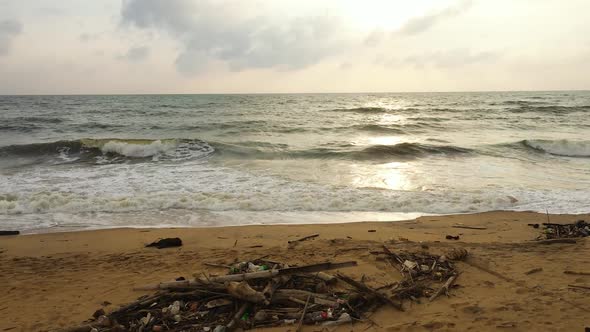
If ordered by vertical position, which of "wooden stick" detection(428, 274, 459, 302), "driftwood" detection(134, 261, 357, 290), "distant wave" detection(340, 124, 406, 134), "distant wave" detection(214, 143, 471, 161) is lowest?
"wooden stick" detection(428, 274, 459, 302)

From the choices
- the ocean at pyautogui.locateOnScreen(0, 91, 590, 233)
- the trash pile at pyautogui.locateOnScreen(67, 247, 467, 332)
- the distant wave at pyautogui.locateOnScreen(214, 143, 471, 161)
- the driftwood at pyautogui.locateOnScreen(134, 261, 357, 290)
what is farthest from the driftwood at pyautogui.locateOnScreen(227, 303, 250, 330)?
the distant wave at pyautogui.locateOnScreen(214, 143, 471, 161)

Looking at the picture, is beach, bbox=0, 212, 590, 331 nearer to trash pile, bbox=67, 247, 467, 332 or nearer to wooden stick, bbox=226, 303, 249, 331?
trash pile, bbox=67, 247, 467, 332

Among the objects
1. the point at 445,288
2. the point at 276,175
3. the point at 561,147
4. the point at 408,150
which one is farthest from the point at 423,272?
the point at 561,147

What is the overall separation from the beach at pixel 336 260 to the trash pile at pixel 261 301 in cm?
19

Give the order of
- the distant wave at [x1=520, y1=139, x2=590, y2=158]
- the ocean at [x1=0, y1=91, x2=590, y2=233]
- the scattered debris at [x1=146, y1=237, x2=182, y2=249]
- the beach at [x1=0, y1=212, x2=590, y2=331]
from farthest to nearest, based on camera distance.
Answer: the distant wave at [x1=520, y1=139, x2=590, y2=158] < the ocean at [x1=0, y1=91, x2=590, y2=233] < the scattered debris at [x1=146, y1=237, x2=182, y2=249] < the beach at [x1=0, y1=212, x2=590, y2=331]

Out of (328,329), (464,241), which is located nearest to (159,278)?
(328,329)

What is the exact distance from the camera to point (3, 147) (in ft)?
57.0

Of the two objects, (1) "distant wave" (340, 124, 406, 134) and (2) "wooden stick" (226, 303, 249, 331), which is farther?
(1) "distant wave" (340, 124, 406, 134)

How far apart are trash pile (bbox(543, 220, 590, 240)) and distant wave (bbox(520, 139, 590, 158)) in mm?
12814

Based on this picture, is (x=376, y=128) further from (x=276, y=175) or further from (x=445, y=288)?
(x=445, y=288)

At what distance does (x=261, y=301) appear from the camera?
12.3ft

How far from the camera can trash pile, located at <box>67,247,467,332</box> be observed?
3.61m

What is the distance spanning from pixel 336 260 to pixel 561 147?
18183 mm

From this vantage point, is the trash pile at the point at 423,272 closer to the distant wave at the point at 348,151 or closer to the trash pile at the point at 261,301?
the trash pile at the point at 261,301
